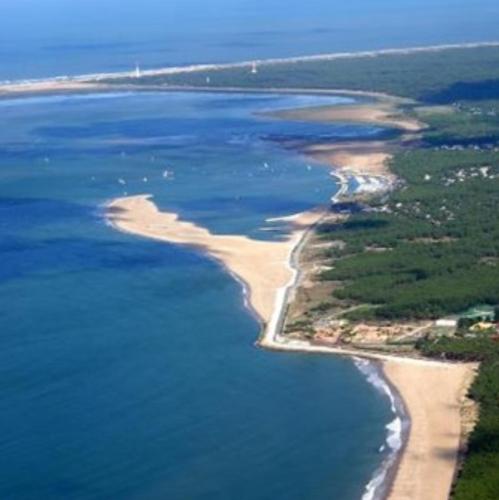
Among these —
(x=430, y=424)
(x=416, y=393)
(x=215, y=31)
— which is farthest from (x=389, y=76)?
(x=430, y=424)

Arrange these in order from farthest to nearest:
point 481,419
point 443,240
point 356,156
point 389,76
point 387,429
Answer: point 389,76 < point 356,156 < point 443,240 < point 387,429 < point 481,419

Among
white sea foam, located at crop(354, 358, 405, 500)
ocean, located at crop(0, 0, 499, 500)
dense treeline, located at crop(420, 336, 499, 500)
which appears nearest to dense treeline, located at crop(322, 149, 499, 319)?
dense treeline, located at crop(420, 336, 499, 500)

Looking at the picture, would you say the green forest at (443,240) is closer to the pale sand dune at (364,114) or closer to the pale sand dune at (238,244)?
the pale sand dune at (364,114)

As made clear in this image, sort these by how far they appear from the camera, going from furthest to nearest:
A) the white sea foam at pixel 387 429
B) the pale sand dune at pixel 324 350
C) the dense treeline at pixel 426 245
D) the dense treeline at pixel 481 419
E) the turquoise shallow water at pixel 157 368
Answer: the dense treeline at pixel 426 245 < the turquoise shallow water at pixel 157 368 < the pale sand dune at pixel 324 350 < the white sea foam at pixel 387 429 < the dense treeline at pixel 481 419

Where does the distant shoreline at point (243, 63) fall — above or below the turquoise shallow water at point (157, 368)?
above

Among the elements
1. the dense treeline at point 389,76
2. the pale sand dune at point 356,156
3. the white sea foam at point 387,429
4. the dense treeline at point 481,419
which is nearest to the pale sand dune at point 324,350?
the white sea foam at point 387,429

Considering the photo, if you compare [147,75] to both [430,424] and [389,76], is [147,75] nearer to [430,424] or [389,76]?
[389,76]

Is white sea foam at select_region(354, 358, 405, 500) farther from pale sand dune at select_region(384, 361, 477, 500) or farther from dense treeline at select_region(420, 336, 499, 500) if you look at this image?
dense treeline at select_region(420, 336, 499, 500)
